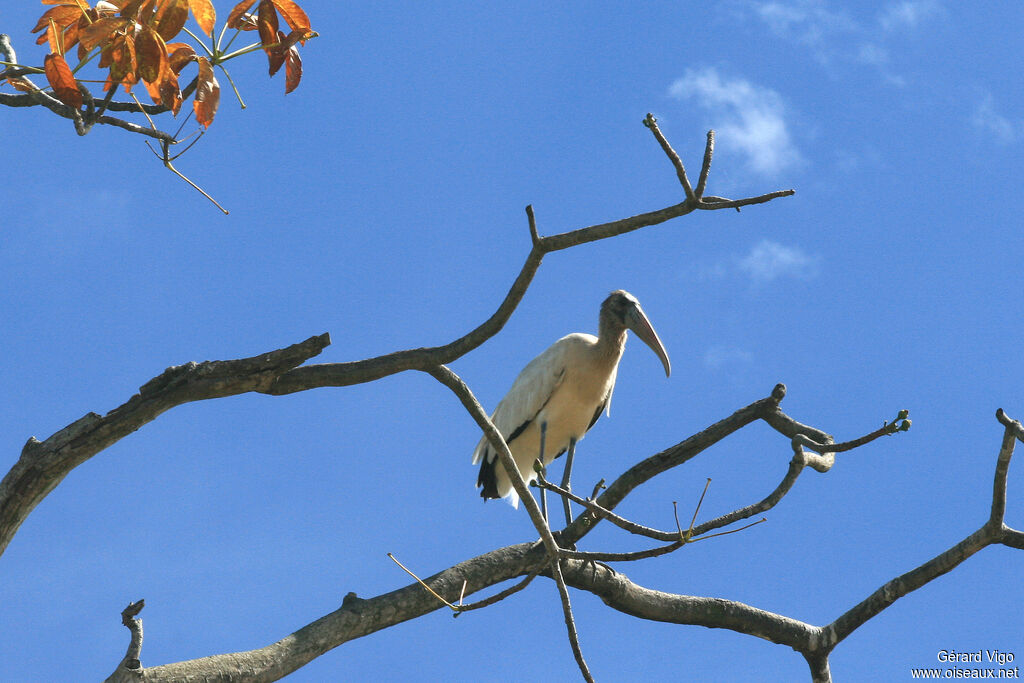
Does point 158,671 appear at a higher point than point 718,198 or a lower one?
lower

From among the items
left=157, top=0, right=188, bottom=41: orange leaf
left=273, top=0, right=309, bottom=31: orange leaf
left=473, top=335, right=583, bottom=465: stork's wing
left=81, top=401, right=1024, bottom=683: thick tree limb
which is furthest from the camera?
left=473, top=335, right=583, bottom=465: stork's wing

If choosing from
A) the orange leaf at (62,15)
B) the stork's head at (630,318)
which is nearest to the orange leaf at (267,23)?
the orange leaf at (62,15)

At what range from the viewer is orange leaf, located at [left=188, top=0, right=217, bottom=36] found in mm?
3949

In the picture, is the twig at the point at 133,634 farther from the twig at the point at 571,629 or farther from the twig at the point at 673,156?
the twig at the point at 673,156

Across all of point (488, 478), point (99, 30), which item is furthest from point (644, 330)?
point (99, 30)

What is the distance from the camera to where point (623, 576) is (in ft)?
20.6

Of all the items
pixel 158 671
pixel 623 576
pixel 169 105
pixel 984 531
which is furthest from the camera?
pixel 623 576

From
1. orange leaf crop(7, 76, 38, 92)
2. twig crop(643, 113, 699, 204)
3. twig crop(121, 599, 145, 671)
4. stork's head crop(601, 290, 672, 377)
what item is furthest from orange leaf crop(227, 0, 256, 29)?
stork's head crop(601, 290, 672, 377)

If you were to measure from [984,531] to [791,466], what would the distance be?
1377mm

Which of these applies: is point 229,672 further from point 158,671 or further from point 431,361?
point 431,361

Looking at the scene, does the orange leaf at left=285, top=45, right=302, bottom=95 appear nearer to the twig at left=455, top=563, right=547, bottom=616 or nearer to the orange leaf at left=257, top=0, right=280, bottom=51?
the orange leaf at left=257, top=0, right=280, bottom=51

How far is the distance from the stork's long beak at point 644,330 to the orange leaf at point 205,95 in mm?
4987

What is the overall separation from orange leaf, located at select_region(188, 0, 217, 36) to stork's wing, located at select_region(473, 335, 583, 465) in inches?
210

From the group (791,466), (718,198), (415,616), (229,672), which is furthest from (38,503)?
(791,466)
